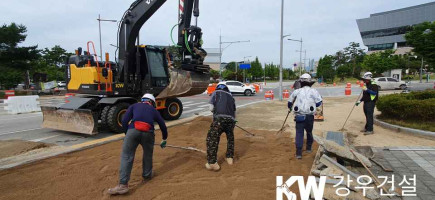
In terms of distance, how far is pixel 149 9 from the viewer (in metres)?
8.63

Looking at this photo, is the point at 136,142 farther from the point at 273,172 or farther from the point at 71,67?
the point at 71,67

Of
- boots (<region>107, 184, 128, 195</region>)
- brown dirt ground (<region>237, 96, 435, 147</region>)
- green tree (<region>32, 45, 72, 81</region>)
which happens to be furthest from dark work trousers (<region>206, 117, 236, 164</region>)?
green tree (<region>32, 45, 72, 81</region>)

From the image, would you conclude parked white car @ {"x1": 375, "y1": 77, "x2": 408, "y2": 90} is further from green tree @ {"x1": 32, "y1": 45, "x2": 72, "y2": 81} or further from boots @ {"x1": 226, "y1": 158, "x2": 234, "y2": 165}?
green tree @ {"x1": 32, "y1": 45, "x2": 72, "y2": 81}

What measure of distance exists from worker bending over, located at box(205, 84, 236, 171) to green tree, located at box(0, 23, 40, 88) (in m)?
29.3

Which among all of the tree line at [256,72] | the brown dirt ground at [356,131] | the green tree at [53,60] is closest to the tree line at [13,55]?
the green tree at [53,60]

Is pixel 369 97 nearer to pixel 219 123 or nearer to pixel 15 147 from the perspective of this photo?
pixel 219 123

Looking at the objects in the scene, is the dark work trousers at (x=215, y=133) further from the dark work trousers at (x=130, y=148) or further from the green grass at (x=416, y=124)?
the green grass at (x=416, y=124)

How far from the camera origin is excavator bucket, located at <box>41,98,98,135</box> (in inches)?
297

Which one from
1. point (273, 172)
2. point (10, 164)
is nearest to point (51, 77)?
point (10, 164)

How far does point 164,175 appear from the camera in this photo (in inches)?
183

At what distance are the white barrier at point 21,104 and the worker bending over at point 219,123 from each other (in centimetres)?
1325

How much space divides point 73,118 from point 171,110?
3619 mm

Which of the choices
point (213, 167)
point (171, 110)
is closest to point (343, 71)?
point (171, 110)

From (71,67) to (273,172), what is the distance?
24.7ft
